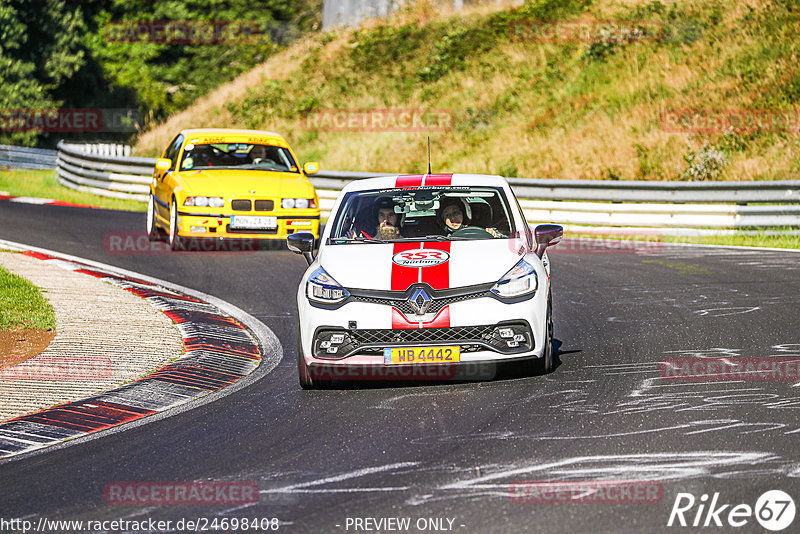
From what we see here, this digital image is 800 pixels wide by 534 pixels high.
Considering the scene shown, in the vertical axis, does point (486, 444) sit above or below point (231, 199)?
below

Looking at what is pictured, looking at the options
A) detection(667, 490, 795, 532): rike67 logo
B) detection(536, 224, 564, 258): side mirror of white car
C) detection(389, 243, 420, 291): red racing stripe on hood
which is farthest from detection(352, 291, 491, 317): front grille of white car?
detection(667, 490, 795, 532): rike67 logo

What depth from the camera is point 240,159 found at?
17047 mm

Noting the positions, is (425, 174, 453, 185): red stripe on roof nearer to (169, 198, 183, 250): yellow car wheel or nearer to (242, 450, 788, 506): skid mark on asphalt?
(242, 450, 788, 506): skid mark on asphalt

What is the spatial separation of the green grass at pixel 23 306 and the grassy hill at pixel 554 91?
15.2m

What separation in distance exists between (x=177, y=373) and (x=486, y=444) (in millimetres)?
3263

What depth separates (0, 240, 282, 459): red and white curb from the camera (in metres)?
7.29

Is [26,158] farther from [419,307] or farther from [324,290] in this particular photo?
[419,307]

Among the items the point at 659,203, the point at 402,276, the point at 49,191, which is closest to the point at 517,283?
the point at 402,276

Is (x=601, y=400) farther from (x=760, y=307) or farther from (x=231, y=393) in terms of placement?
(x=760, y=307)

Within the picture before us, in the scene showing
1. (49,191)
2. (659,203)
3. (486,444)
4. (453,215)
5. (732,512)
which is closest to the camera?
(732,512)

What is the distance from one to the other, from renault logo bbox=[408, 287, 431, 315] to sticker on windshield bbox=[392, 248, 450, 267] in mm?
317

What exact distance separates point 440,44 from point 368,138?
669 centimetres

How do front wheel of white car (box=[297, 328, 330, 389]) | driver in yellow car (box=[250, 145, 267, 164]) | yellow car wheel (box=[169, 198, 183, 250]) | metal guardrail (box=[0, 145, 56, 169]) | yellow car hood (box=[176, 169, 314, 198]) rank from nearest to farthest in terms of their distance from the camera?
front wheel of white car (box=[297, 328, 330, 389]) → yellow car hood (box=[176, 169, 314, 198]) → yellow car wheel (box=[169, 198, 183, 250]) → driver in yellow car (box=[250, 145, 267, 164]) → metal guardrail (box=[0, 145, 56, 169])

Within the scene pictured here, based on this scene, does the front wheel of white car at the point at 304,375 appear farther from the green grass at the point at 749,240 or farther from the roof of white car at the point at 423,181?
the green grass at the point at 749,240
